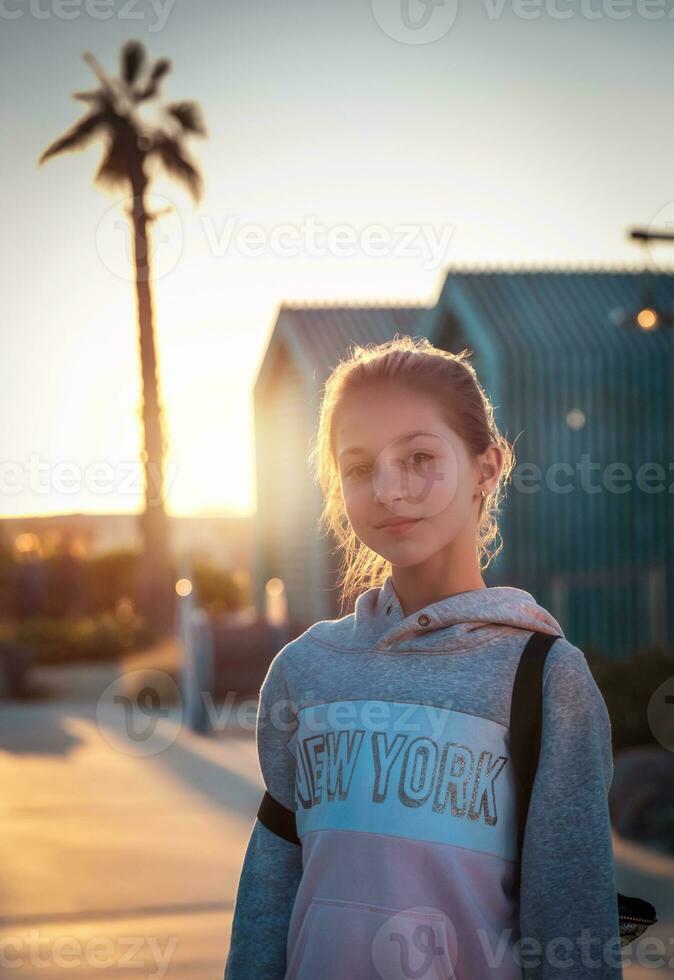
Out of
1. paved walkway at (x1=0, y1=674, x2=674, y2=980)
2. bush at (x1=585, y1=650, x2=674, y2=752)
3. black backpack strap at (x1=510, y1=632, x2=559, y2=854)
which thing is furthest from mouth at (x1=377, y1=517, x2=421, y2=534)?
bush at (x1=585, y1=650, x2=674, y2=752)

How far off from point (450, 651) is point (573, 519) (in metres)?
12.4

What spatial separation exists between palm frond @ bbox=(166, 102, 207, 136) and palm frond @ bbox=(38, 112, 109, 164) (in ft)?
4.11

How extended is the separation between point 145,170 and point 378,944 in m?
21.8

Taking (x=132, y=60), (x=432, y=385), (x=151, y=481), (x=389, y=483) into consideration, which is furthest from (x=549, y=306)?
(x=389, y=483)

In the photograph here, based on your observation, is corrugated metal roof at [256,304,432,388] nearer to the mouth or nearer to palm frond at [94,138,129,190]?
palm frond at [94,138,129,190]

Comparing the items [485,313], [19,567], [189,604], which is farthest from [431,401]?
[19,567]

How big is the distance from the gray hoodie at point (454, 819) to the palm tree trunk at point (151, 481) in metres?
18.2

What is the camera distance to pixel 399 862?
1.86 m

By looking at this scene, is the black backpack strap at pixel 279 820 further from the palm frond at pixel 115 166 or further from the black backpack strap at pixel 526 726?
the palm frond at pixel 115 166

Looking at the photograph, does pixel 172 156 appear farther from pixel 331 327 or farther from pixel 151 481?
pixel 331 327

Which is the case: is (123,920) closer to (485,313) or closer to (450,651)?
(450,651)

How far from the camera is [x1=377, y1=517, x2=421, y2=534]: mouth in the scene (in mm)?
2051

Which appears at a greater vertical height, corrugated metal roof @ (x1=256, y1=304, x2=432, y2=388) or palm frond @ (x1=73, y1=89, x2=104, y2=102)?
palm frond @ (x1=73, y1=89, x2=104, y2=102)

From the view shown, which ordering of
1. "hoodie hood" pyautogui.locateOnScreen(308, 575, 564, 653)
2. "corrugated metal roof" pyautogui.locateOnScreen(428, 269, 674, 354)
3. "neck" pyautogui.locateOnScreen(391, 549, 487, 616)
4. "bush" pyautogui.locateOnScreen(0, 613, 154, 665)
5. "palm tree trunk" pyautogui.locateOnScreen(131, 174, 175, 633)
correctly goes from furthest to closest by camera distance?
"palm tree trunk" pyautogui.locateOnScreen(131, 174, 175, 633)
"bush" pyautogui.locateOnScreen(0, 613, 154, 665)
"corrugated metal roof" pyautogui.locateOnScreen(428, 269, 674, 354)
"neck" pyautogui.locateOnScreen(391, 549, 487, 616)
"hoodie hood" pyautogui.locateOnScreen(308, 575, 564, 653)
